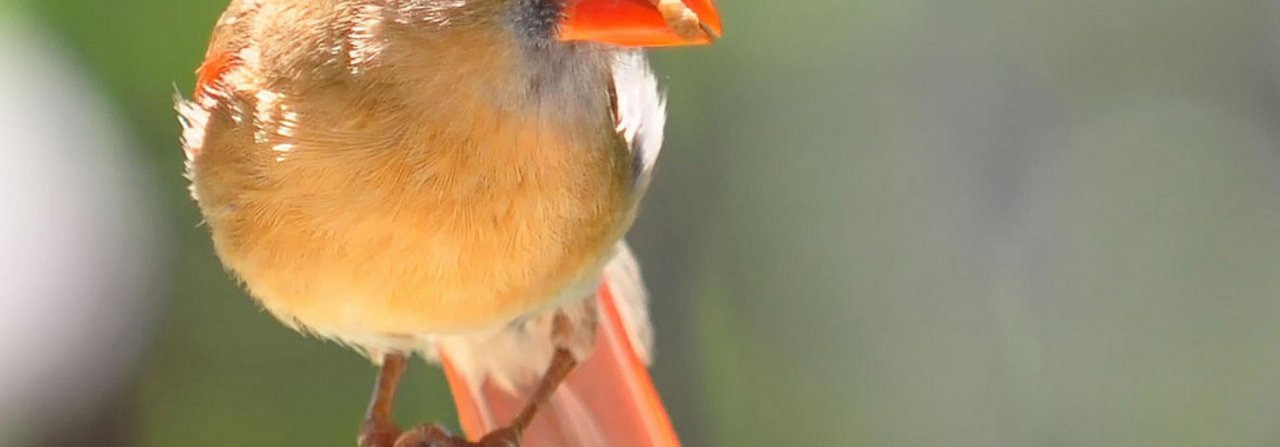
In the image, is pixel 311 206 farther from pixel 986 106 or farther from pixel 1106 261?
pixel 1106 261

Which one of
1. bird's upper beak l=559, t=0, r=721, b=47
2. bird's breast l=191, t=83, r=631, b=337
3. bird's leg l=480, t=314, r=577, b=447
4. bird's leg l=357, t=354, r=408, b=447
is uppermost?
bird's upper beak l=559, t=0, r=721, b=47

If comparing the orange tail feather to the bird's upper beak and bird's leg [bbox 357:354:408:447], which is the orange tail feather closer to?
bird's leg [bbox 357:354:408:447]

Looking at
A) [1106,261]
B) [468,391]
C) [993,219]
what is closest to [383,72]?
[468,391]

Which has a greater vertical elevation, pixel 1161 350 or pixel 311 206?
pixel 311 206

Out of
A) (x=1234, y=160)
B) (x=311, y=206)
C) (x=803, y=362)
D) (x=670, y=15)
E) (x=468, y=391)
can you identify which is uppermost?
(x=670, y=15)

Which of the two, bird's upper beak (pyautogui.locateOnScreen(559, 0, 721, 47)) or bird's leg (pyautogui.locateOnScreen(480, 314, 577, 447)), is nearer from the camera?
bird's upper beak (pyautogui.locateOnScreen(559, 0, 721, 47))

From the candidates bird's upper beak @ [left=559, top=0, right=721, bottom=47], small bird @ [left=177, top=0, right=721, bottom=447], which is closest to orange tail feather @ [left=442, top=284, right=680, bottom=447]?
small bird @ [left=177, top=0, right=721, bottom=447]

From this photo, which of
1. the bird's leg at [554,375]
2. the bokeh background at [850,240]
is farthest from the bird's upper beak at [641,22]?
the bokeh background at [850,240]
